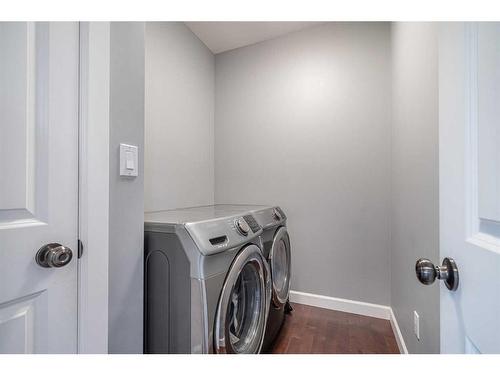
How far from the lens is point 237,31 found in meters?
2.11

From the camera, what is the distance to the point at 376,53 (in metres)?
1.91

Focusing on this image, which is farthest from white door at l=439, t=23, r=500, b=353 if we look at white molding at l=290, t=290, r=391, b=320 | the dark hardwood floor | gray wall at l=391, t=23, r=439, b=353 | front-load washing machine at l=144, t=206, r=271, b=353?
white molding at l=290, t=290, r=391, b=320

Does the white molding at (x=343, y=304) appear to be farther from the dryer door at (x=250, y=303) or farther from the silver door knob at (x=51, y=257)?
the silver door knob at (x=51, y=257)

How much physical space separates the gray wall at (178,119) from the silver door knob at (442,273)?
1.52 meters

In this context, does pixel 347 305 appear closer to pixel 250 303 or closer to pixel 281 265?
pixel 281 265

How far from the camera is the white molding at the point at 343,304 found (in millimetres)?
1887

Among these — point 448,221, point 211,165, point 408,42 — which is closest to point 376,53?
point 408,42

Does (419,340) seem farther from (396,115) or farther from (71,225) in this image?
(71,225)

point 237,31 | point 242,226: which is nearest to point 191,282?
point 242,226

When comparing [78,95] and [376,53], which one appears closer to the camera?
[78,95]

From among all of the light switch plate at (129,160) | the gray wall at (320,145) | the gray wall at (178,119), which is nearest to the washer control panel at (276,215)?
the gray wall at (320,145)
